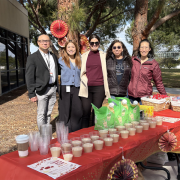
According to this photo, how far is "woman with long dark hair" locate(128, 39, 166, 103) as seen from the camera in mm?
2986

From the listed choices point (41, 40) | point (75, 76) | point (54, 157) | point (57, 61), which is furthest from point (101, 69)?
point (54, 157)

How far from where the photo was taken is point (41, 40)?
290cm

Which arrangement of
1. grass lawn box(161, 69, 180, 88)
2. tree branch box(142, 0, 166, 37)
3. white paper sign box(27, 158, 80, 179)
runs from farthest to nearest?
grass lawn box(161, 69, 180, 88)
tree branch box(142, 0, 166, 37)
white paper sign box(27, 158, 80, 179)

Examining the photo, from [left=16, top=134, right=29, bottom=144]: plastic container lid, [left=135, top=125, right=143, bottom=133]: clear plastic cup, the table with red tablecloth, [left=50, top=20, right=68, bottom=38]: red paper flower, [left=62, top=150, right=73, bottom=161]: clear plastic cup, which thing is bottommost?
the table with red tablecloth

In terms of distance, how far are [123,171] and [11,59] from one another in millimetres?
10468

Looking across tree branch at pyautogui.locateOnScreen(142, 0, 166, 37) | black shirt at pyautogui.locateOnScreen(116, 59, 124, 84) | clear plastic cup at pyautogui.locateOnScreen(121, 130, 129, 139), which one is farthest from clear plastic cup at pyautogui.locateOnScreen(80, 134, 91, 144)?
tree branch at pyautogui.locateOnScreen(142, 0, 166, 37)

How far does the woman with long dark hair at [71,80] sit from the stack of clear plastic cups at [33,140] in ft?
5.28

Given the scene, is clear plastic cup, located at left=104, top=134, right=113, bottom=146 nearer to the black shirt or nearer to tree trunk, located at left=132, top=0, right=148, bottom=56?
the black shirt

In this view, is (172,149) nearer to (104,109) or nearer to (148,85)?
(104,109)

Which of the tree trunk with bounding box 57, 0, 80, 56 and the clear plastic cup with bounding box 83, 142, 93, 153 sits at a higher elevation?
the tree trunk with bounding box 57, 0, 80, 56

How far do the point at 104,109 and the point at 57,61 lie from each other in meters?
1.37

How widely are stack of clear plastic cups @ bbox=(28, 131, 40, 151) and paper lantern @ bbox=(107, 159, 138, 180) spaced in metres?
0.57

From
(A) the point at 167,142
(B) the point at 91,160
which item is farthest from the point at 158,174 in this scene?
(B) the point at 91,160

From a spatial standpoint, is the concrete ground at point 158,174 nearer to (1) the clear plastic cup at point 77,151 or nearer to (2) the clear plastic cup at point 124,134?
(2) the clear plastic cup at point 124,134
